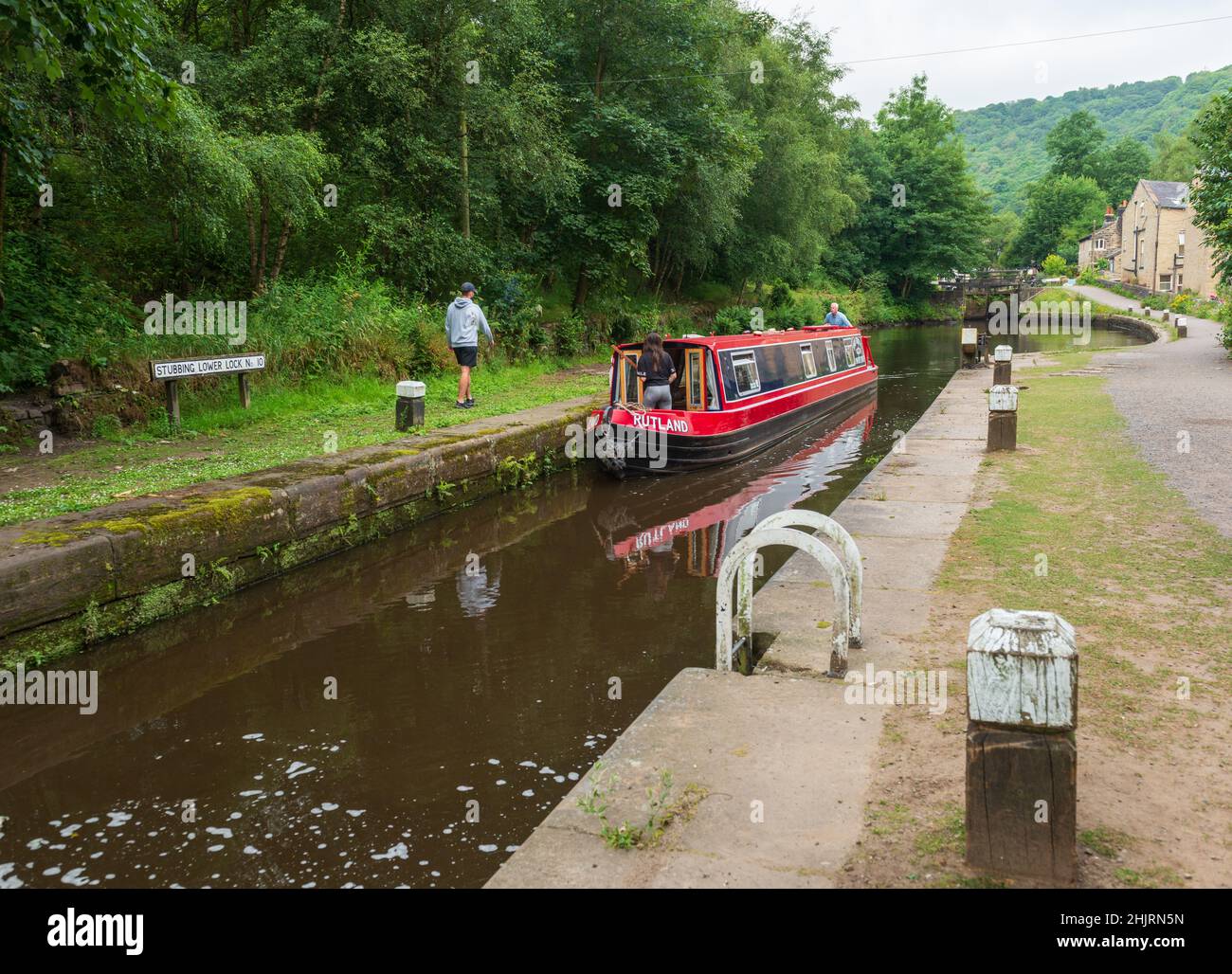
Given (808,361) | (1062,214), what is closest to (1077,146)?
(1062,214)

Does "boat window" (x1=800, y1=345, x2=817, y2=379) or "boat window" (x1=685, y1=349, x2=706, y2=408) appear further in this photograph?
"boat window" (x1=800, y1=345, x2=817, y2=379)

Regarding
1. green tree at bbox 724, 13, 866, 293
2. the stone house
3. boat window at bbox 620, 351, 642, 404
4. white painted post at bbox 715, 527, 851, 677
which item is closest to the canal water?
white painted post at bbox 715, 527, 851, 677

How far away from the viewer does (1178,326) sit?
28594mm

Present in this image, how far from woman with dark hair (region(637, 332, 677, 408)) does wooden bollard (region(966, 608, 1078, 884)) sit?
9.51 m

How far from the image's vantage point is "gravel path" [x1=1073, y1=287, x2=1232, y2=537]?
334 inches

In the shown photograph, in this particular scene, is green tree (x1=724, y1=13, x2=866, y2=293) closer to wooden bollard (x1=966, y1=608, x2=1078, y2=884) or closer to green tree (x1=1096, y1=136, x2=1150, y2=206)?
wooden bollard (x1=966, y1=608, x2=1078, y2=884)

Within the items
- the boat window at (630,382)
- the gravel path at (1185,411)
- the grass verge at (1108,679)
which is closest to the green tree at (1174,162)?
the gravel path at (1185,411)

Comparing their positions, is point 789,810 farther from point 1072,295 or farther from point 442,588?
point 1072,295

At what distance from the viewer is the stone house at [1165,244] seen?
149ft

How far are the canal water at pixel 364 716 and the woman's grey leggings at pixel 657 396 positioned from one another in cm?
322

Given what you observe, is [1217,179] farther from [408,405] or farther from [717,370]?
[408,405]

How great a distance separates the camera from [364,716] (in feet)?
17.2

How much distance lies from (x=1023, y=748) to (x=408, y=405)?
29.6ft
